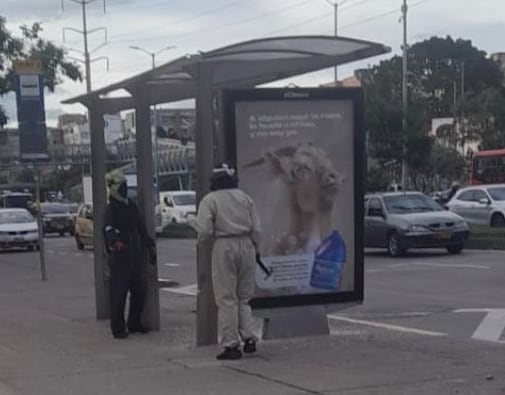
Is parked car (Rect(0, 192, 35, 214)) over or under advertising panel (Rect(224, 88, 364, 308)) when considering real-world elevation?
under

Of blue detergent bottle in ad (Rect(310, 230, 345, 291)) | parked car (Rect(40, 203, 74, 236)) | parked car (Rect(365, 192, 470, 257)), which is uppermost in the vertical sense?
blue detergent bottle in ad (Rect(310, 230, 345, 291))

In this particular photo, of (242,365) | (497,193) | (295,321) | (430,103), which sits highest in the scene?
(430,103)

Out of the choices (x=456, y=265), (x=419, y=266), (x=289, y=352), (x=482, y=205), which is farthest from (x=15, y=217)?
(x=289, y=352)

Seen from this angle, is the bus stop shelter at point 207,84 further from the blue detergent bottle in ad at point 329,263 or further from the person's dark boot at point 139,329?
the blue detergent bottle in ad at point 329,263

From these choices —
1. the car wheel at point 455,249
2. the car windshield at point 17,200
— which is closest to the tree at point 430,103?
the car wheel at point 455,249

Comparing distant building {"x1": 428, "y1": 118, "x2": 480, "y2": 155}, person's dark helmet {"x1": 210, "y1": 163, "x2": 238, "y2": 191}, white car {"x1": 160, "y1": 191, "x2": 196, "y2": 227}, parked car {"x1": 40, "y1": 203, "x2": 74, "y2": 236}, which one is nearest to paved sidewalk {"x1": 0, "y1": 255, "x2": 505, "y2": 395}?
person's dark helmet {"x1": 210, "y1": 163, "x2": 238, "y2": 191}

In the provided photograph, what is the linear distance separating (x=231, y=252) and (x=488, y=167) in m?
40.2

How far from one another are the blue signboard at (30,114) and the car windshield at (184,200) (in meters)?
24.2

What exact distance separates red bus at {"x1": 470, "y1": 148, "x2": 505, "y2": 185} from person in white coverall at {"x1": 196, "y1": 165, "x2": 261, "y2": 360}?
3900 cm

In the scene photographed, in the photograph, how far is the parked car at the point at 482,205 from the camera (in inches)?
1320

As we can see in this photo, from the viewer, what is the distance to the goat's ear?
37.0 feet

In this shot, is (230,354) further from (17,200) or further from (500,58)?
(500,58)

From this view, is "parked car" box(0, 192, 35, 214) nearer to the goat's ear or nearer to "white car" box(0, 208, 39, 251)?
"white car" box(0, 208, 39, 251)

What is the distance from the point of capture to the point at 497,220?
33.4 meters
